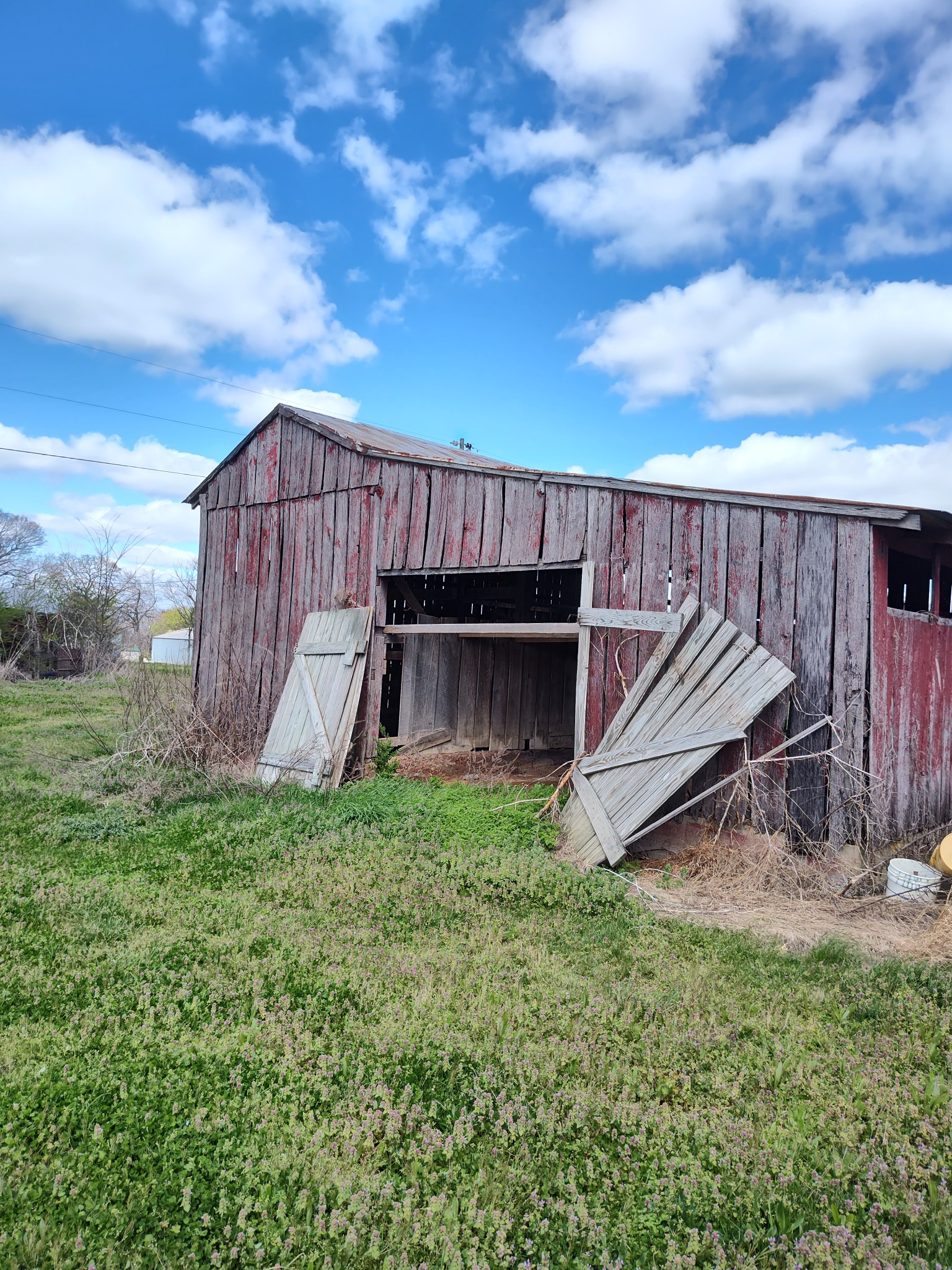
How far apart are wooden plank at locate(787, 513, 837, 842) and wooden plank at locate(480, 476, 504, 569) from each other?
3.20 meters

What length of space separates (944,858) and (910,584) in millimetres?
3497

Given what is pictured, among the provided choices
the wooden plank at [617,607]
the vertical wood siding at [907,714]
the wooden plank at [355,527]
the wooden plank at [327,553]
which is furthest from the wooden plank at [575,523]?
the wooden plank at [327,553]

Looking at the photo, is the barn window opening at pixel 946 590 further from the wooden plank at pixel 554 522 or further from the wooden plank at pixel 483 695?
the wooden plank at pixel 483 695

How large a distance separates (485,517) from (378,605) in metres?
2.01

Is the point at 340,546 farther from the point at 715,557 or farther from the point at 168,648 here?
the point at 168,648

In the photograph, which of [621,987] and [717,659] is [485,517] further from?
[621,987]

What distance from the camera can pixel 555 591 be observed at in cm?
1358

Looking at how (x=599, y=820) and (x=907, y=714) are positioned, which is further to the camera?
(x=907, y=714)

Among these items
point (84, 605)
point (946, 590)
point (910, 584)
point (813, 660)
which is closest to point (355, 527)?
point (813, 660)

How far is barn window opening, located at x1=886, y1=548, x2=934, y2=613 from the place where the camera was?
8492 mm

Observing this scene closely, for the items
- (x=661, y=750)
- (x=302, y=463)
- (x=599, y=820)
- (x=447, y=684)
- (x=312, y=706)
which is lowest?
(x=599, y=820)

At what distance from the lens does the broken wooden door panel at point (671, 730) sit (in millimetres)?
6906

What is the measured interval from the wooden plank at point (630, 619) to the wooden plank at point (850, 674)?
1380 mm

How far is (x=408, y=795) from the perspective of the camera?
8812mm
